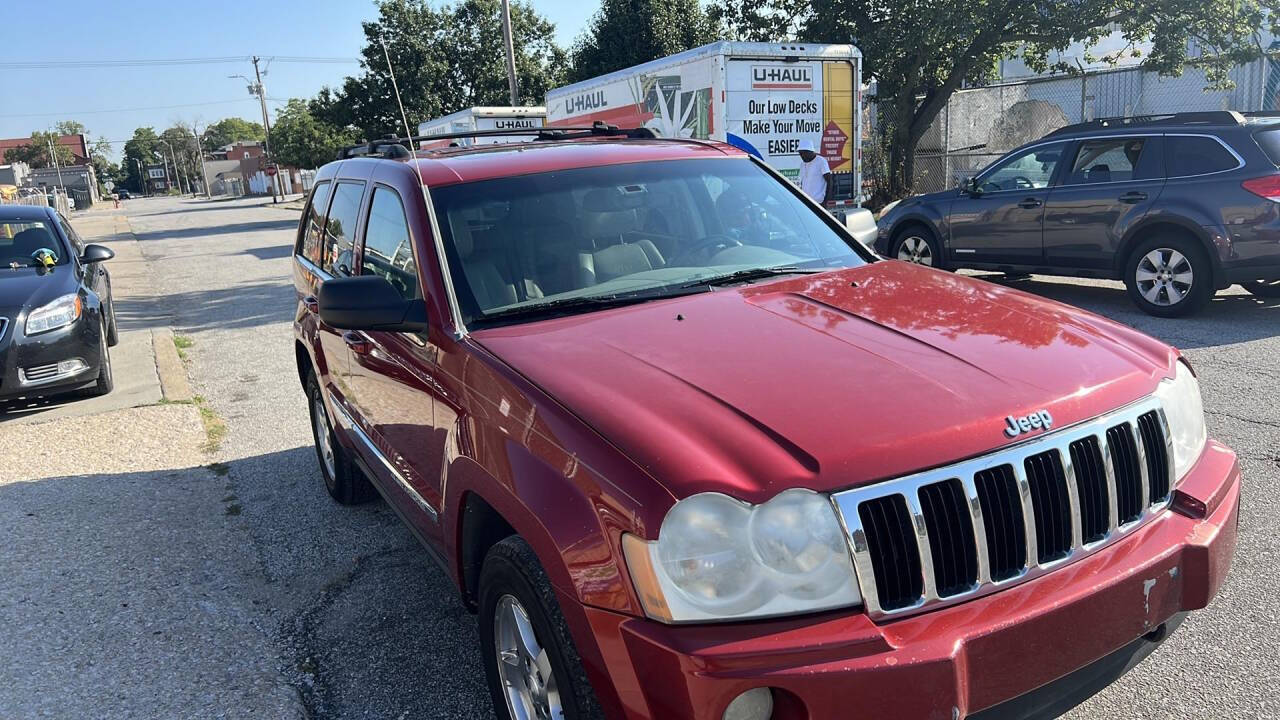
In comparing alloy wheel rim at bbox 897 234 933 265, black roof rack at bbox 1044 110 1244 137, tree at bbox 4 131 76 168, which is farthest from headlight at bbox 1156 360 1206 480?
tree at bbox 4 131 76 168

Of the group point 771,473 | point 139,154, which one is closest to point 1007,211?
point 771,473

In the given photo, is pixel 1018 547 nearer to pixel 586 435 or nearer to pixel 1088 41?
pixel 586 435

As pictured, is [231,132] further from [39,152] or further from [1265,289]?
[1265,289]

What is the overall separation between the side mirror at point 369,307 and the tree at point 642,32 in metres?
26.1

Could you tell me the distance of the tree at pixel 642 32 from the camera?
27.8 m

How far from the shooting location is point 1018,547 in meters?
2.17

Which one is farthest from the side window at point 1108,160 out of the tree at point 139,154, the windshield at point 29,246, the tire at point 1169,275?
the tree at point 139,154

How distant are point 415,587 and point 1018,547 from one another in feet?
8.90

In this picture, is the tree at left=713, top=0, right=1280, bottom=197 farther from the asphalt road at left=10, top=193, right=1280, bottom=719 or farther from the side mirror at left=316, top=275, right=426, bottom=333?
the side mirror at left=316, top=275, right=426, bottom=333

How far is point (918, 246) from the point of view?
35.8 ft

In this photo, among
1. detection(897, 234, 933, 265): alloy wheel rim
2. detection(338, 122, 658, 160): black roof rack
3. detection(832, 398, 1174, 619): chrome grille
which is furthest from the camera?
detection(897, 234, 933, 265): alloy wheel rim

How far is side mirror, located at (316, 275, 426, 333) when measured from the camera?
302cm

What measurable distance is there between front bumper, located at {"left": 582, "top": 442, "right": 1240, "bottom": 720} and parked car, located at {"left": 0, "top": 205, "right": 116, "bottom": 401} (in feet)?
22.6

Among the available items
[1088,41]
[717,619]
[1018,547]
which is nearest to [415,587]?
[717,619]
